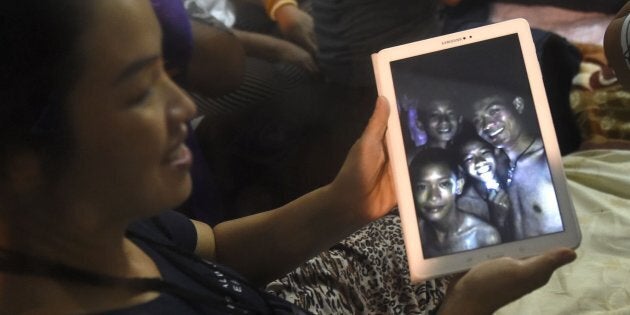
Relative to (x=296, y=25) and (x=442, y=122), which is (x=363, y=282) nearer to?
(x=442, y=122)

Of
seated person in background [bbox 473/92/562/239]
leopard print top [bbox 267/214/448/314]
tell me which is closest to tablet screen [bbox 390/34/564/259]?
seated person in background [bbox 473/92/562/239]

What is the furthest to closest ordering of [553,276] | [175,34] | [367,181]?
[553,276] → [367,181] → [175,34]

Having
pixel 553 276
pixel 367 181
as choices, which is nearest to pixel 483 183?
pixel 367 181

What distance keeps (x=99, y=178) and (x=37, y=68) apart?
3.2 inches

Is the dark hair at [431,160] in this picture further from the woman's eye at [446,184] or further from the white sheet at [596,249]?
the white sheet at [596,249]

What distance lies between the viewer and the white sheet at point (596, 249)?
0.71 meters

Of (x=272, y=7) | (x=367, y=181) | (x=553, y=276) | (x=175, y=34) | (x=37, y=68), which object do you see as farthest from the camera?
(x=272, y=7)

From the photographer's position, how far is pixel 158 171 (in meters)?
0.41

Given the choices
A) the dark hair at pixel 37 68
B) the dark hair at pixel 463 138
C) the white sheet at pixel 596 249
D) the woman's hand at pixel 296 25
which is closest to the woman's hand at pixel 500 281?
the dark hair at pixel 463 138

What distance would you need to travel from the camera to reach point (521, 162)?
0.55 meters

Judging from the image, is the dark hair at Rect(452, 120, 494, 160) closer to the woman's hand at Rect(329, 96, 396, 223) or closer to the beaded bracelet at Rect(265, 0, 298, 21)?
the woman's hand at Rect(329, 96, 396, 223)

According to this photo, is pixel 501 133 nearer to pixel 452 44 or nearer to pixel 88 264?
pixel 452 44

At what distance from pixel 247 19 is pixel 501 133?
40 cm

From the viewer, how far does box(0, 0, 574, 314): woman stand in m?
0.34
